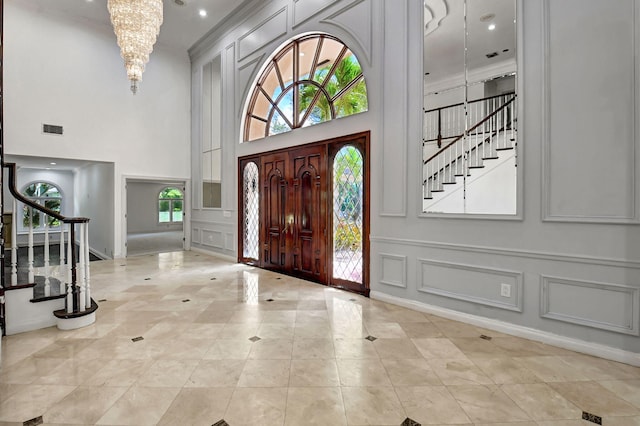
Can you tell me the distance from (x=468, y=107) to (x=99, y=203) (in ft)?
30.1

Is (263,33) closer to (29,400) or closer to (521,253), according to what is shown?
(521,253)

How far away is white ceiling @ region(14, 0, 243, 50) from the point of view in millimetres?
6371

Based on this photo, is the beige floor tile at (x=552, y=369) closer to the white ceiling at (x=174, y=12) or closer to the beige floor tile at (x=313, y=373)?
the beige floor tile at (x=313, y=373)

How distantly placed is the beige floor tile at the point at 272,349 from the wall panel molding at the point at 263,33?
5.39m

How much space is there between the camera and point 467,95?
4020 millimetres

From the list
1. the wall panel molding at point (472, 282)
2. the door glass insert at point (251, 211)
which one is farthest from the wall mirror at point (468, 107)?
the door glass insert at point (251, 211)

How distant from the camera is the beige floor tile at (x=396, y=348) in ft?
8.97

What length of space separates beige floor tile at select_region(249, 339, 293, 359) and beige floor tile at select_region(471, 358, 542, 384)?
166 cm

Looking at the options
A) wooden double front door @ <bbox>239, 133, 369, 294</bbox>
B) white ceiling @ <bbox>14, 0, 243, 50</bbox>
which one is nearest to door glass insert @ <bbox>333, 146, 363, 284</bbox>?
wooden double front door @ <bbox>239, 133, 369, 294</bbox>

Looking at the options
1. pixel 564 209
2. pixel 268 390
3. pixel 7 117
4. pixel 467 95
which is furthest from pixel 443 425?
pixel 7 117

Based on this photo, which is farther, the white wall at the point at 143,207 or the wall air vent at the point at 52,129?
the white wall at the point at 143,207

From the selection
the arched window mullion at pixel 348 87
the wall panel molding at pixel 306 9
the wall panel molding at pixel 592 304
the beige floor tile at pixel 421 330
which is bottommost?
the beige floor tile at pixel 421 330

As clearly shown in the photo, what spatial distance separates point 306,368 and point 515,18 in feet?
13.3

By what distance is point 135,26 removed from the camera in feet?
15.5
